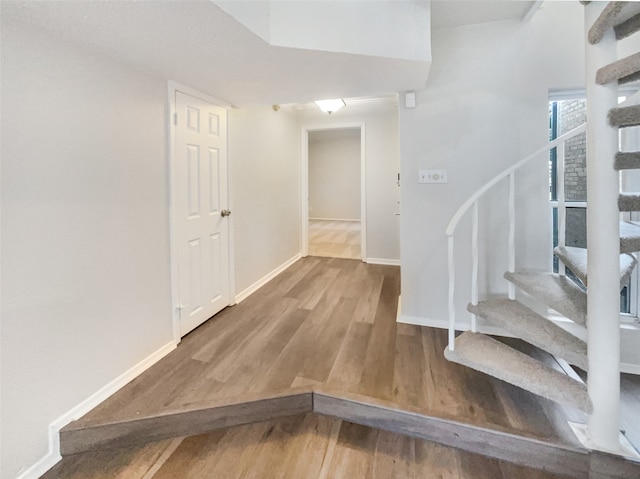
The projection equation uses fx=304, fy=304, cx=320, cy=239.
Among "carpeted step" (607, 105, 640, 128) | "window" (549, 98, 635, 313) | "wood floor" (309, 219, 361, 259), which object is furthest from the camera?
"wood floor" (309, 219, 361, 259)

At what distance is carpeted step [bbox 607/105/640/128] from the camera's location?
1195 millimetres

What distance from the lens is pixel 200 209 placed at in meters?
2.54

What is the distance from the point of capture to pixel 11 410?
4.36ft

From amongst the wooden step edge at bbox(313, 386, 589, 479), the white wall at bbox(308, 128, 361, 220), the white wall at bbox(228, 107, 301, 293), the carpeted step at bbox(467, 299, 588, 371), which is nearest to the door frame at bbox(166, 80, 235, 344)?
the white wall at bbox(228, 107, 301, 293)

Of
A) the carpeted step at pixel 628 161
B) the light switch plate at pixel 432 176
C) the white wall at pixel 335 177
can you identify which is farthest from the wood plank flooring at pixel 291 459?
the white wall at pixel 335 177

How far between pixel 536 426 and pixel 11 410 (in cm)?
244

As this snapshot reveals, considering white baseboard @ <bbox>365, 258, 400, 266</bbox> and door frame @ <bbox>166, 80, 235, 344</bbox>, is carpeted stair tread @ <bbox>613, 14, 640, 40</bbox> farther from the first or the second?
white baseboard @ <bbox>365, 258, 400, 266</bbox>

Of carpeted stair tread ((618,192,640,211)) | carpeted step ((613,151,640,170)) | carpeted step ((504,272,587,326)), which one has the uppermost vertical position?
carpeted step ((613,151,640,170))

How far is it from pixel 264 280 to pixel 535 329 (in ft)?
9.03

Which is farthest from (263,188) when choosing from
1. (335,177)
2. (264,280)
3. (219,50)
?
(335,177)

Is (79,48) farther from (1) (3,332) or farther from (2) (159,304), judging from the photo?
(2) (159,304)

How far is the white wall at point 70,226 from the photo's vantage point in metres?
1.33

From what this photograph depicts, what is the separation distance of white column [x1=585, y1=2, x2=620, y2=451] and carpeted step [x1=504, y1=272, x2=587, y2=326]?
15 centimetres

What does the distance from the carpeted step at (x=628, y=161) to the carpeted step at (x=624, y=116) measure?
121 mm
